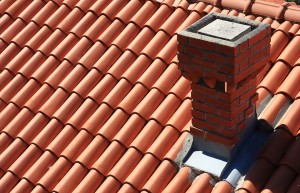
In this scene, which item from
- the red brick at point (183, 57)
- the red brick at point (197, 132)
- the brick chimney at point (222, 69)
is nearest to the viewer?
the brick chimney at point (222, 69)

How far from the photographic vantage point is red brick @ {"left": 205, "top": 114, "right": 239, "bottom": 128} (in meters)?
4.71

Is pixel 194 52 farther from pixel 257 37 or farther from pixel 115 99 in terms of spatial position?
pixel 115 99

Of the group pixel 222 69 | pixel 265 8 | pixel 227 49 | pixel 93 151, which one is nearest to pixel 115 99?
pixel 93 151

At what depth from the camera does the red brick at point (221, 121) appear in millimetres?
4707

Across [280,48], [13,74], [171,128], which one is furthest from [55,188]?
[280,48]

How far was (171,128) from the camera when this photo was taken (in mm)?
5340

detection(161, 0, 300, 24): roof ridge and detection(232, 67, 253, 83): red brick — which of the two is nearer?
detection(232, 67, 253, 83): red brick

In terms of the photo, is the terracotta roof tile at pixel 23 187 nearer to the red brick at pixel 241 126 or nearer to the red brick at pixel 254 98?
the red brick at pixel 241 126

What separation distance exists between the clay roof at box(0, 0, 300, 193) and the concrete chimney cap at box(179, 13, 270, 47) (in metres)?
0.87

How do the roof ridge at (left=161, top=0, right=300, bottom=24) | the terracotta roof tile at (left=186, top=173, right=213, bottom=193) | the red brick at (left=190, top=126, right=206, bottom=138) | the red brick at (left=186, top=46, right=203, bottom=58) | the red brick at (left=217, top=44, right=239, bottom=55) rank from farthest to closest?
the roof ridge at (left=161, top=0, right=300, bottom=24)
the red brick at (left=190, top=126, right=206, bottom=138)
the terracotta roof tile at (left=186, top=173, right=213, bottom=193)
the red brick at (left=186, top=46, right=203, bottom=58)
the red brick at (left=217, top=44, right=239, bottom=55)

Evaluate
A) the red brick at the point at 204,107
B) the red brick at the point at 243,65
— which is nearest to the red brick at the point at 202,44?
the red brick at the point at 243,65

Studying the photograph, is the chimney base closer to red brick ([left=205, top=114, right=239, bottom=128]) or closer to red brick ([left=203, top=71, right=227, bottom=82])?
red brick ([left=205, top=114, right=239, bottom=128])

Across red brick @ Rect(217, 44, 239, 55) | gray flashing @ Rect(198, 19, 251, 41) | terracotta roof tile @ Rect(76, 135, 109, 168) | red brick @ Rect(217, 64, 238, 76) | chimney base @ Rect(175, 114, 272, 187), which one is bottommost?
terracotta roof tile @ Rect(76, 135, 109, 168)

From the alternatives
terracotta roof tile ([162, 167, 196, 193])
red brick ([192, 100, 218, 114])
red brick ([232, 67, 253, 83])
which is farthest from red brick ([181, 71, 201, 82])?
terracotta roof tile ([162, 167, 196, 193])
